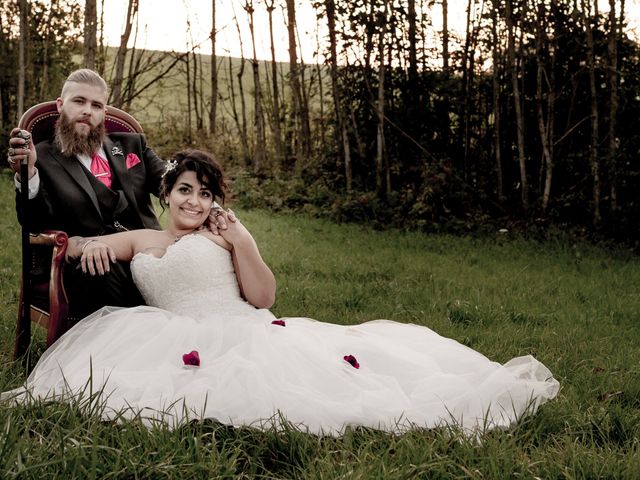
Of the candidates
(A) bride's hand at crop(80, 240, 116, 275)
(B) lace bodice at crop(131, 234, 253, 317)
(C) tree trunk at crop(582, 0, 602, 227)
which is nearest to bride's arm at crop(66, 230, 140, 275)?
(A) bride's hand at crop(80, 240, 116, 275)

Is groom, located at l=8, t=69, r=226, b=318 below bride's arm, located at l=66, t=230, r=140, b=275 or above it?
above

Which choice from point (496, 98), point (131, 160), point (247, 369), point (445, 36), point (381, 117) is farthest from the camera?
point (445, 36)

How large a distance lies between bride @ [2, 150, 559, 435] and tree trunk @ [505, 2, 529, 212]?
6.25 metres

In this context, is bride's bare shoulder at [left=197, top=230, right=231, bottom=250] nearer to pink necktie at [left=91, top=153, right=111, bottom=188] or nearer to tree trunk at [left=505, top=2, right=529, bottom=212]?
pink necktie at [left=91, top=153, right=111, bottom=188]

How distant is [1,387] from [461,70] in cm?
908

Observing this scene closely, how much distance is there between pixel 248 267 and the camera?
11.9 feet

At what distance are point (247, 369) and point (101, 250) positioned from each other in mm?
1178

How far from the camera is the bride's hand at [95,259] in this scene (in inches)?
140

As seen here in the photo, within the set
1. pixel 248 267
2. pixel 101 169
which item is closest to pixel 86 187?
pixel 101 169

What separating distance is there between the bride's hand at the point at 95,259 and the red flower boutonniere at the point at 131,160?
1.01 metres

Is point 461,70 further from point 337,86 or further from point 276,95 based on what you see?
point 276,95

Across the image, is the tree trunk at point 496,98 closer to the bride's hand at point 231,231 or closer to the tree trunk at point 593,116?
the tree trunk at point 593,116

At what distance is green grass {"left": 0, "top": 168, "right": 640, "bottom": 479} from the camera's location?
2.46 meters

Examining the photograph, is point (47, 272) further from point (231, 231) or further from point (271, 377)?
point (271, 377)
